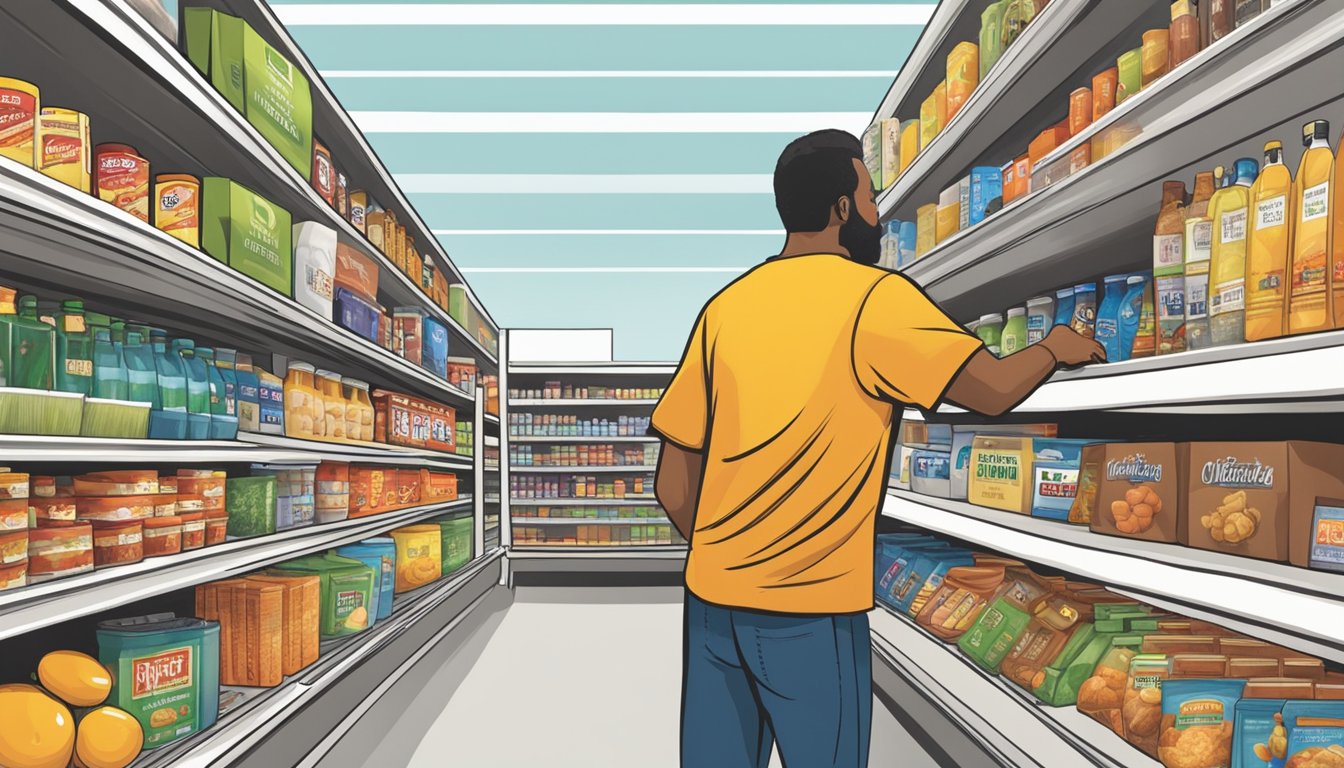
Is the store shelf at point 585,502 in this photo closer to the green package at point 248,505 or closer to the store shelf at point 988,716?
the store shelf at point 988,716

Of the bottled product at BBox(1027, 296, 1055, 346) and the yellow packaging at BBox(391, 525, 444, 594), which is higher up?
the bottled product at BBox(1027, 296, 1055, 346)

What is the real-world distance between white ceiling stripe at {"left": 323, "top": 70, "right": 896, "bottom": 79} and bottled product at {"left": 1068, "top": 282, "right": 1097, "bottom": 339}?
442cm

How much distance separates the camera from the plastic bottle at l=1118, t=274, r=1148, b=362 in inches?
68.3

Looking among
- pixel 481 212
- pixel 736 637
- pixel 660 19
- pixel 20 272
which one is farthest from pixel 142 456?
pixel 481 212

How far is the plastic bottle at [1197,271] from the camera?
4.81 feet

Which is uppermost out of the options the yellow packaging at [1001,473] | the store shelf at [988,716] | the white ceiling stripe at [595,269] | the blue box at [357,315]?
the white ceiling stripe at [595,269]

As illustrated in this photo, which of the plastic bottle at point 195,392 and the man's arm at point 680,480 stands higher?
the plastic bottle at point 195,392

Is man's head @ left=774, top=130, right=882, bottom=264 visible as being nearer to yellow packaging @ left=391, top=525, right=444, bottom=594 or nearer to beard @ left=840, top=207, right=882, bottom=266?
beard @ left=840, top=207, right=882, bottom=266

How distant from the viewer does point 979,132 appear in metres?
2.69

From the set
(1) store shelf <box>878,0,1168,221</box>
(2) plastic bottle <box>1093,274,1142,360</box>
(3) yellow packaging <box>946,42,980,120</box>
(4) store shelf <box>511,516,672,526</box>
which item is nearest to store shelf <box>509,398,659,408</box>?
(4) store shelf <box>511,516,672,526</box>

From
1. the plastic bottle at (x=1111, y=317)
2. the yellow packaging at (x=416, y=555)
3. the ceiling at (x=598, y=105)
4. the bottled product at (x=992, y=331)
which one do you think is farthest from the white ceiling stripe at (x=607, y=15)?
the plastic bottle at (x=1111, y=317)

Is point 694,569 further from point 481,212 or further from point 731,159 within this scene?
point 481,212

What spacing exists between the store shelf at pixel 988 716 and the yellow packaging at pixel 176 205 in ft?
7.86

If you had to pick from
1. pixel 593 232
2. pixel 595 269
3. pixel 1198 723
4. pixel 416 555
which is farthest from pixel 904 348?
pixel 595 269
